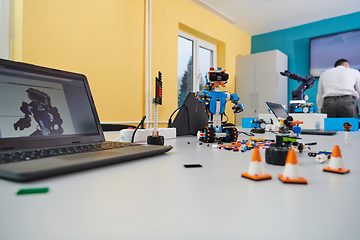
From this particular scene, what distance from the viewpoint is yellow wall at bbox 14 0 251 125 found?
190cm

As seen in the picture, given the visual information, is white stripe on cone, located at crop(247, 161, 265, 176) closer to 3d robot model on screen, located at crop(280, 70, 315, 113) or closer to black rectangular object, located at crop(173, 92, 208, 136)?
black rectangular object, located at crop(173, 92, 208, 136)

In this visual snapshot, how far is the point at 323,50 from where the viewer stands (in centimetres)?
382

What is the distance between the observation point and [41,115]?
537 millimetres

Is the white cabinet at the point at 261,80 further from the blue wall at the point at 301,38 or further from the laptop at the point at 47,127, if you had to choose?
the laptop at the point at 47,127

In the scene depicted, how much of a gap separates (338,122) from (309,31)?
2860 mm

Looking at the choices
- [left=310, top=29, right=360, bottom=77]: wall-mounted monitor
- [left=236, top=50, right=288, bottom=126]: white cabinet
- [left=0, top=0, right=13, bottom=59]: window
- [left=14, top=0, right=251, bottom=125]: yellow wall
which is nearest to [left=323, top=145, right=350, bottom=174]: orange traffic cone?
[left=14, top=0, right=251, bottom=125]: yellow wall

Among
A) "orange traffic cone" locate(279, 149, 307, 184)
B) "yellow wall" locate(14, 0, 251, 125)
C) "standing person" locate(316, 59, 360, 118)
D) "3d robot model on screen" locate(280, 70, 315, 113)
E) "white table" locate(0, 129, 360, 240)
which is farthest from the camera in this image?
"standing person" locate(316, 59, 360, 118)

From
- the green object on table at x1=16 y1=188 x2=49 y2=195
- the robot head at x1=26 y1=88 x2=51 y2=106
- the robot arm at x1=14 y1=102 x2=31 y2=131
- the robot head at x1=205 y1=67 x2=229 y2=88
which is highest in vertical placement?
the robot head at x1=205 y1=67 x2=229 y2=88

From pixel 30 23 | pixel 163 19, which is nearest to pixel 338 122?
pixel 163 19

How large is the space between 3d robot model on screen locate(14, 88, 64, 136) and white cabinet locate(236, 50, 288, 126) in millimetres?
3731

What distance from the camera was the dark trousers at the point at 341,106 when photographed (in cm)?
312

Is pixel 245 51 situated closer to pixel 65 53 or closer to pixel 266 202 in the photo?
pixel 65 53

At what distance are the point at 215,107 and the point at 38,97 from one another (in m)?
0.61

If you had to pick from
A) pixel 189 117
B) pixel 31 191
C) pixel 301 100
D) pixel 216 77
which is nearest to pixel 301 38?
pixel 301 100
